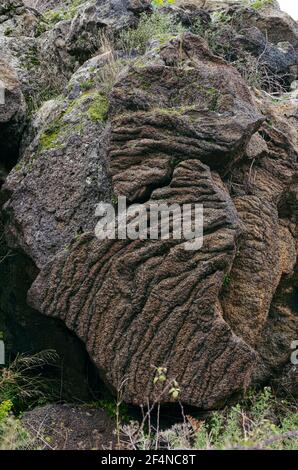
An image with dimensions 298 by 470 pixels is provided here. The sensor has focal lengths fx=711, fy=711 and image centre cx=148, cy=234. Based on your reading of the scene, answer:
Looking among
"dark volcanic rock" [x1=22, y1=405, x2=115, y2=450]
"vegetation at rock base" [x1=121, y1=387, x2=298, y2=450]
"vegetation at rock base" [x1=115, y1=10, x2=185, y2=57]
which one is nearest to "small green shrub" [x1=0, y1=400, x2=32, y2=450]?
"dark volcanic rock" [x1=22, y1=405, x2=115, y2=450]

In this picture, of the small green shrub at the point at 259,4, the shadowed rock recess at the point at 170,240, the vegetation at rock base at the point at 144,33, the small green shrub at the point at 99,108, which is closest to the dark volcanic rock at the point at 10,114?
the shadowed rock recess at the point at 170,240

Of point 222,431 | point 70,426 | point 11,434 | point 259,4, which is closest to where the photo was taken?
point 11,434

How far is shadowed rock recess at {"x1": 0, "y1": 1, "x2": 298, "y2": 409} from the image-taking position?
5.79m

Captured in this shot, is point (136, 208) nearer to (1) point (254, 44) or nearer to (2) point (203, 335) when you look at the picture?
(2) point (203, 335)

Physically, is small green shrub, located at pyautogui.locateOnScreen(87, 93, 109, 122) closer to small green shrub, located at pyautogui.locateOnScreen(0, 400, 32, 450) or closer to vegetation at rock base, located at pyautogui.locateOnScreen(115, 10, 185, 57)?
vegetation at rock base, located at pyautogui.locateOnScreen(115, 10, 185, 57)

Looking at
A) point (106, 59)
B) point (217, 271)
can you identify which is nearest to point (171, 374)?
point (217, 271)

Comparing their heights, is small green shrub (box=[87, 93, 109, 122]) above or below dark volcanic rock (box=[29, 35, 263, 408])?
above

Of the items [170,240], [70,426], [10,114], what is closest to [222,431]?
[70,426]

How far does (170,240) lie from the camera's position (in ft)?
19.3

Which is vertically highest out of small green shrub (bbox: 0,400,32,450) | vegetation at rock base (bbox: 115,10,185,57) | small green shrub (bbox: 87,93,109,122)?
vegetation at rock base (bbox: 115,10,185,57)

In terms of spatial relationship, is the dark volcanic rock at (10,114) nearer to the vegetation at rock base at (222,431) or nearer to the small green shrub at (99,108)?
the small green shrub at (99,108)

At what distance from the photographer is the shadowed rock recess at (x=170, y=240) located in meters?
5.79

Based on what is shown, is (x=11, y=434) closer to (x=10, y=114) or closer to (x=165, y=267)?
(x=165, y=267)

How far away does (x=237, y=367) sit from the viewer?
18.7 ft
